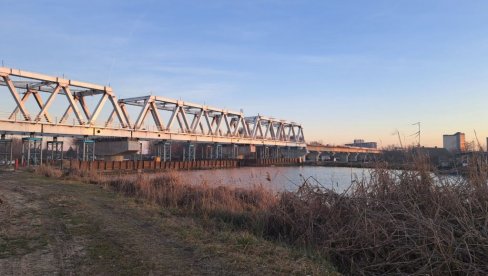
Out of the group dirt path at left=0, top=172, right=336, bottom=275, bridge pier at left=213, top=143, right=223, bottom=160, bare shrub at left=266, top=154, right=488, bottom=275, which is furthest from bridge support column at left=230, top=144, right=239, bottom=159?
bare shrub at left=266, top=154, right=488, bottom=275

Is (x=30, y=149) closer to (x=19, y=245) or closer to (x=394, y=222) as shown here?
(x=19, y=245)

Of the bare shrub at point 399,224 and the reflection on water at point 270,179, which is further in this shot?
the reflection on water at point 270,179

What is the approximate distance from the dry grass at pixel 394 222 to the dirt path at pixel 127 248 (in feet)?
3.54

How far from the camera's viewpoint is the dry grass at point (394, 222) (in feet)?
18.5

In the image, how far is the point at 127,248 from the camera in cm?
688

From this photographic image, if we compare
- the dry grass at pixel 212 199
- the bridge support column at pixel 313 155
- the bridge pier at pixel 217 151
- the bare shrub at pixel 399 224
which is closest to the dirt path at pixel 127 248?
the bare shrub at pixel 399 224

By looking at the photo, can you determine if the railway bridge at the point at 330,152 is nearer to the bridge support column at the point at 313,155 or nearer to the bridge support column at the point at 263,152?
the bridge support column at the point at 313,155

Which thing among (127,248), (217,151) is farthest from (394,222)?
(217,151)

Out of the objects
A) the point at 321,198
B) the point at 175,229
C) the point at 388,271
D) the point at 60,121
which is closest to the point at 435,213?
the point at 388,271

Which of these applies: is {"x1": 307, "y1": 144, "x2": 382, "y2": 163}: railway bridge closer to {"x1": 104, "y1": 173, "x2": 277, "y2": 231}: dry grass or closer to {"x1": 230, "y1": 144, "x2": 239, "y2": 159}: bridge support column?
{"x1": 230, "y1": 144, "x2": 239, "y2": 159}: bridge support column

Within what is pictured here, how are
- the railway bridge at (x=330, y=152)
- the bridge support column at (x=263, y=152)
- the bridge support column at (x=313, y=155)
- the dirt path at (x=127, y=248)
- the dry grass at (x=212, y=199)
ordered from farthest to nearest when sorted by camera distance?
the bridge support column at (x=313, y=155) < the railway bridge at (x=330, y=152) < the bridge support column at (x=263, y=152) < the dry grass at (x=212, y=199) < the dirt path at (x=127, y=248)

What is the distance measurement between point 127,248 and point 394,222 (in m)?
4.61

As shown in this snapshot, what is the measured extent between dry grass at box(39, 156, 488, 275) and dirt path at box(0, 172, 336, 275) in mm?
1080

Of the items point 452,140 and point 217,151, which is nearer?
point 452,140
